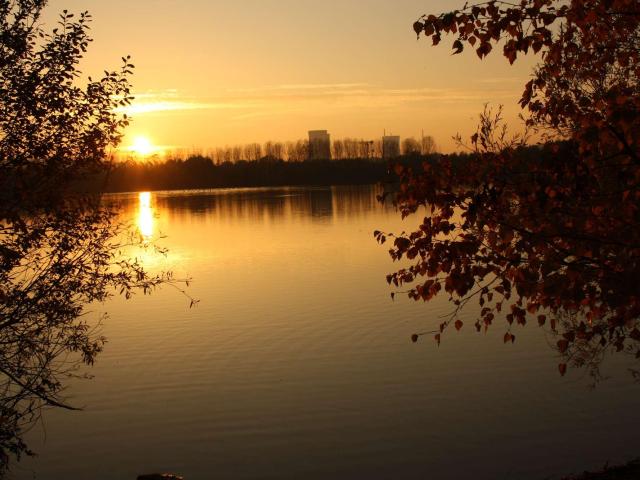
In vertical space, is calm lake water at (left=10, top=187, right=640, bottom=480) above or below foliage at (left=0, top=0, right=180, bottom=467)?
below

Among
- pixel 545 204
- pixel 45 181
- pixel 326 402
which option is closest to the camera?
pixel 545 204

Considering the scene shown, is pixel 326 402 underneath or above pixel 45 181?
underneath

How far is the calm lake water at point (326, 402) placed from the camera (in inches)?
561

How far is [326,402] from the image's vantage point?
1750 centimetres

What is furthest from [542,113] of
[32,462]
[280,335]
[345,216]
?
[345,216]

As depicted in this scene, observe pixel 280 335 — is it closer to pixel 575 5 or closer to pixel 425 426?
pixel 425 426

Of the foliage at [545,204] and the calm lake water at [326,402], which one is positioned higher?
the foliage at [545,204]

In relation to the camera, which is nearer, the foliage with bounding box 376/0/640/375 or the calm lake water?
the foliage with bounding box 376/0/640/375

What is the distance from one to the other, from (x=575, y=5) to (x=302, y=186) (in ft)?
591

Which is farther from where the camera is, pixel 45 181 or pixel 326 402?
pixel 326 402

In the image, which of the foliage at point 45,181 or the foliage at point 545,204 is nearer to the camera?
the foliage at point 545,204

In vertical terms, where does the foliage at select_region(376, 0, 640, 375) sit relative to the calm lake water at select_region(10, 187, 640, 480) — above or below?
above

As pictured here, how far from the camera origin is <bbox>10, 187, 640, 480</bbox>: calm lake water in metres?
14.2

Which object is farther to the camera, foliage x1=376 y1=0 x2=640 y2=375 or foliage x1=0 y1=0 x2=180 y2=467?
foliage x1=0 y1=0 x2=180 y2=467
